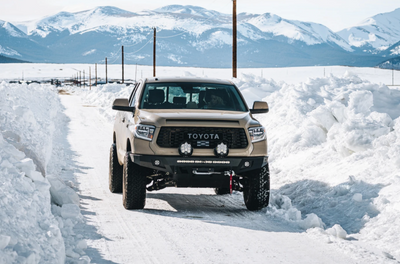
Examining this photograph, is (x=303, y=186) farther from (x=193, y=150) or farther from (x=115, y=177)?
(x=115, y=177)

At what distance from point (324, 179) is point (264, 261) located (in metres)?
4.36

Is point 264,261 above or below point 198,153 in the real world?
below

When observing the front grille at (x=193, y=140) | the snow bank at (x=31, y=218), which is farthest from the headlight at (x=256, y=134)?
the snow bank at (x=31, y=218)

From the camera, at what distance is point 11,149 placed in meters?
7.17

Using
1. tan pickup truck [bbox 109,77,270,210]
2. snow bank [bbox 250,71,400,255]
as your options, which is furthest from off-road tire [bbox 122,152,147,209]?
snow bank [bbox 250,71,400,255]

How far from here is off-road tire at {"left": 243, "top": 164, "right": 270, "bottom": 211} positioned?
7.56 meters

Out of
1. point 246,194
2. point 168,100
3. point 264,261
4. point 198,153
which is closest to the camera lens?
point 264,261

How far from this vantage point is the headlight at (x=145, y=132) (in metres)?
7.21

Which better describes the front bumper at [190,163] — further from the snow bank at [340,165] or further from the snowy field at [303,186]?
the snow bank at [340,165]

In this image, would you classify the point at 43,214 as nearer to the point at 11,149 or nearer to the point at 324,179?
the point at 11,149

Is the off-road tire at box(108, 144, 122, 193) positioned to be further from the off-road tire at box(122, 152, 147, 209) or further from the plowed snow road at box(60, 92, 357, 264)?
the off-road tire at box(122, 152, 147, 209)

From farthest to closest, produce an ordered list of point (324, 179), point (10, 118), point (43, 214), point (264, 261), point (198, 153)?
point (10, 118) < point (324, 179) < point (198, 153) < point (43, 214) < point (264, 261)

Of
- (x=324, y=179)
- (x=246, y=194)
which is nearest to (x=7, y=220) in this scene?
(x=246, y=194)

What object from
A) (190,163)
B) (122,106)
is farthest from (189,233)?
(122,106)
